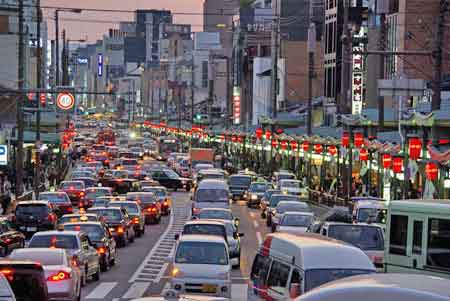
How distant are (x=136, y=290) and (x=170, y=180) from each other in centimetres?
5204

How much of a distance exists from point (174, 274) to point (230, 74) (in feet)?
556

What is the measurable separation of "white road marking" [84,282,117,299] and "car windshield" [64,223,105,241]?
8.97ft

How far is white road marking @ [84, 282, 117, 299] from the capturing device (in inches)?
1079

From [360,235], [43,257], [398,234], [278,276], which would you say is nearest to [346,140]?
[360,235]

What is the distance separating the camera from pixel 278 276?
1938cm

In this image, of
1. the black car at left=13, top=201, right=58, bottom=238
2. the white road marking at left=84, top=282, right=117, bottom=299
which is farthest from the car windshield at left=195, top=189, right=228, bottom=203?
the white road marking at left=84, top=282, right=117, bottom=299

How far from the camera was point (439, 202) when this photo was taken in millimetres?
22484

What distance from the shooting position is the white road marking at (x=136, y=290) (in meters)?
27.8

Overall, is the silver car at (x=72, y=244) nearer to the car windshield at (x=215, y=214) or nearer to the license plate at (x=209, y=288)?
the license plate at (x=209, y=288)

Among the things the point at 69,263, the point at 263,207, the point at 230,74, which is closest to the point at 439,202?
the point at 69,263

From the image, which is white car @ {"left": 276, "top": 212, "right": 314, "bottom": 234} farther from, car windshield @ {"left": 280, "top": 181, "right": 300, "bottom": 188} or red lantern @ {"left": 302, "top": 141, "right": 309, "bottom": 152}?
red lantern @ {"left": 302, "top": 141, "right": 309, "bottom": 152}

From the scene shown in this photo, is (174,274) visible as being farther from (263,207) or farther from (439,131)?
(263,207)

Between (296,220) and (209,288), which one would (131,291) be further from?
(296,220)

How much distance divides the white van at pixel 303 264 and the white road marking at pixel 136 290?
786 cm
